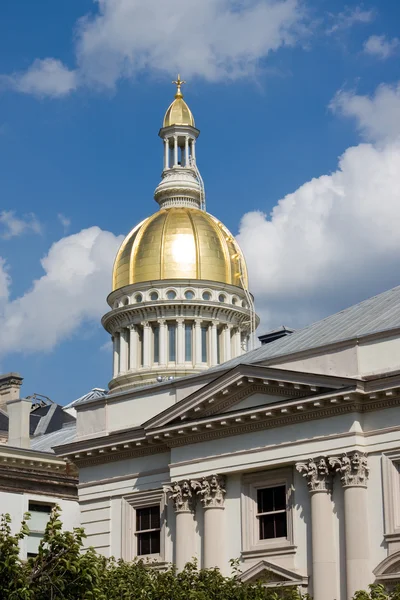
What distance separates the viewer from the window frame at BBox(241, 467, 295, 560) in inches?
1725

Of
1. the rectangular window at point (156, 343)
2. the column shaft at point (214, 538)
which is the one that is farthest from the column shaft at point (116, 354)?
the column shaft at point (214, 538)

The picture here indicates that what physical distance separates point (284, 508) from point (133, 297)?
4758cm

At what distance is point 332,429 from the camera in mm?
43000

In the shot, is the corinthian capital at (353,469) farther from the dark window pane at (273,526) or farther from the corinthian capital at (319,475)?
the dark window pane at (273,526)

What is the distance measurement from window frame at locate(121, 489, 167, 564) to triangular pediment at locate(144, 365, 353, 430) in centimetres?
272

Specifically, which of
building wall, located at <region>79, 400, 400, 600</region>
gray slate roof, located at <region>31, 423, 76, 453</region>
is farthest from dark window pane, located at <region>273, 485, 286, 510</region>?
gray slate roof, located at <region>31, 423, 76, 453</region>

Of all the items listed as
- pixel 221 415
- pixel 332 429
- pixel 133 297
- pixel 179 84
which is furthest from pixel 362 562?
pixel 179 84

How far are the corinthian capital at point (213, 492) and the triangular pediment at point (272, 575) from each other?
2716 mm

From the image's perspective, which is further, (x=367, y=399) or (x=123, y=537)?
(x=123, y=537)

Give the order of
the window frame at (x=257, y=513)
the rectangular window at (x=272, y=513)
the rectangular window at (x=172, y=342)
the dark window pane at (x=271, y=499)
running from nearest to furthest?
1. the window frame at (x=257, y=513)
2. the rectangular window at (x=272, y=513)
3. the dark window pane at (x=271, y=499)
4. the rectangular window at (x=172, y=342)

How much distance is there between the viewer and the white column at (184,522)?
46.2 m

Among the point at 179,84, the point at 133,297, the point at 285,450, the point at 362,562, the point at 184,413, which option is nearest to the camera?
the point at 362,562

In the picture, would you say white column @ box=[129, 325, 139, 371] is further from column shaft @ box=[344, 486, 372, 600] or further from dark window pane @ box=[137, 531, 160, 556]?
column shaft @ box=[344, 486, 372, 600]

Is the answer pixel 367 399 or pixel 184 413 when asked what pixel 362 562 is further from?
pixel 184 413
